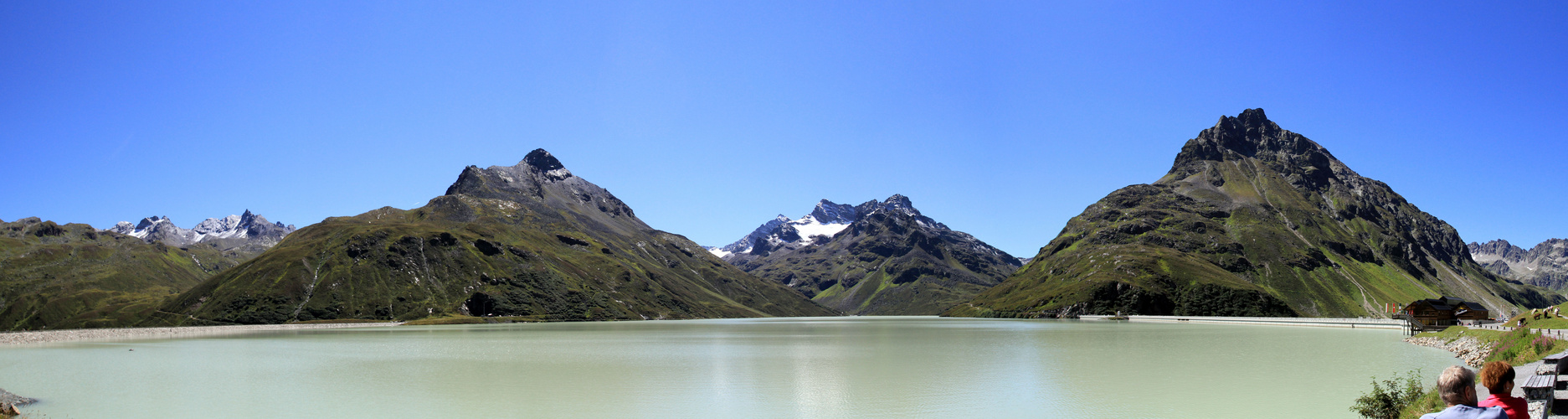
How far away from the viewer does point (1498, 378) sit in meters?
10.8

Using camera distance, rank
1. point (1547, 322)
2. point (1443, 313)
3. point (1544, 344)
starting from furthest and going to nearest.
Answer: point (1443, 313) → point (1547, 322) → point (1544, 344)

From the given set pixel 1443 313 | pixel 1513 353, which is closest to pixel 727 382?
pixel 1513 353

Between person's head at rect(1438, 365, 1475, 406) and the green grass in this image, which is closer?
person's head at rect(1438, 365, 1475, 406)

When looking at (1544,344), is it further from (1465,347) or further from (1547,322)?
(1465,347)

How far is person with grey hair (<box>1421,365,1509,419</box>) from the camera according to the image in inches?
397

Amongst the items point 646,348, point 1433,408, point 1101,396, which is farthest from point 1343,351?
point 646,348

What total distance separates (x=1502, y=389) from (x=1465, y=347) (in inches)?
3254

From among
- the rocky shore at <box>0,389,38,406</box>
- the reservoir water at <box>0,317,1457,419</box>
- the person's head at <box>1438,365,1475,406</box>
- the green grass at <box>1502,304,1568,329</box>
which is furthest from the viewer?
the green grass at <box>1502,304,1568,329</box>

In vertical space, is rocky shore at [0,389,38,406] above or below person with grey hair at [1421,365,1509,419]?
below

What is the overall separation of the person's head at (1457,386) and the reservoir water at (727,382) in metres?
25.8

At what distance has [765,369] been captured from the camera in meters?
61.7

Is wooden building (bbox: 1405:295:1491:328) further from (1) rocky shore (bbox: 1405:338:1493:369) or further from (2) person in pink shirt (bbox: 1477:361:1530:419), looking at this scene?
(2) person in pink shirt (bbox: 1477:361:1530:419)

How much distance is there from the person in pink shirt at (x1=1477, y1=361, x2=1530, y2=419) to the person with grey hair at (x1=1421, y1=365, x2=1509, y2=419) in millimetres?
372

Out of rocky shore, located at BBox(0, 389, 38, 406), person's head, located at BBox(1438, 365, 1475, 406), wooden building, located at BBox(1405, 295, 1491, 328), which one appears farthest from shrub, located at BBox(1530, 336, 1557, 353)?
wooden building, located at BBox(1405, 295, 1491, 328)
